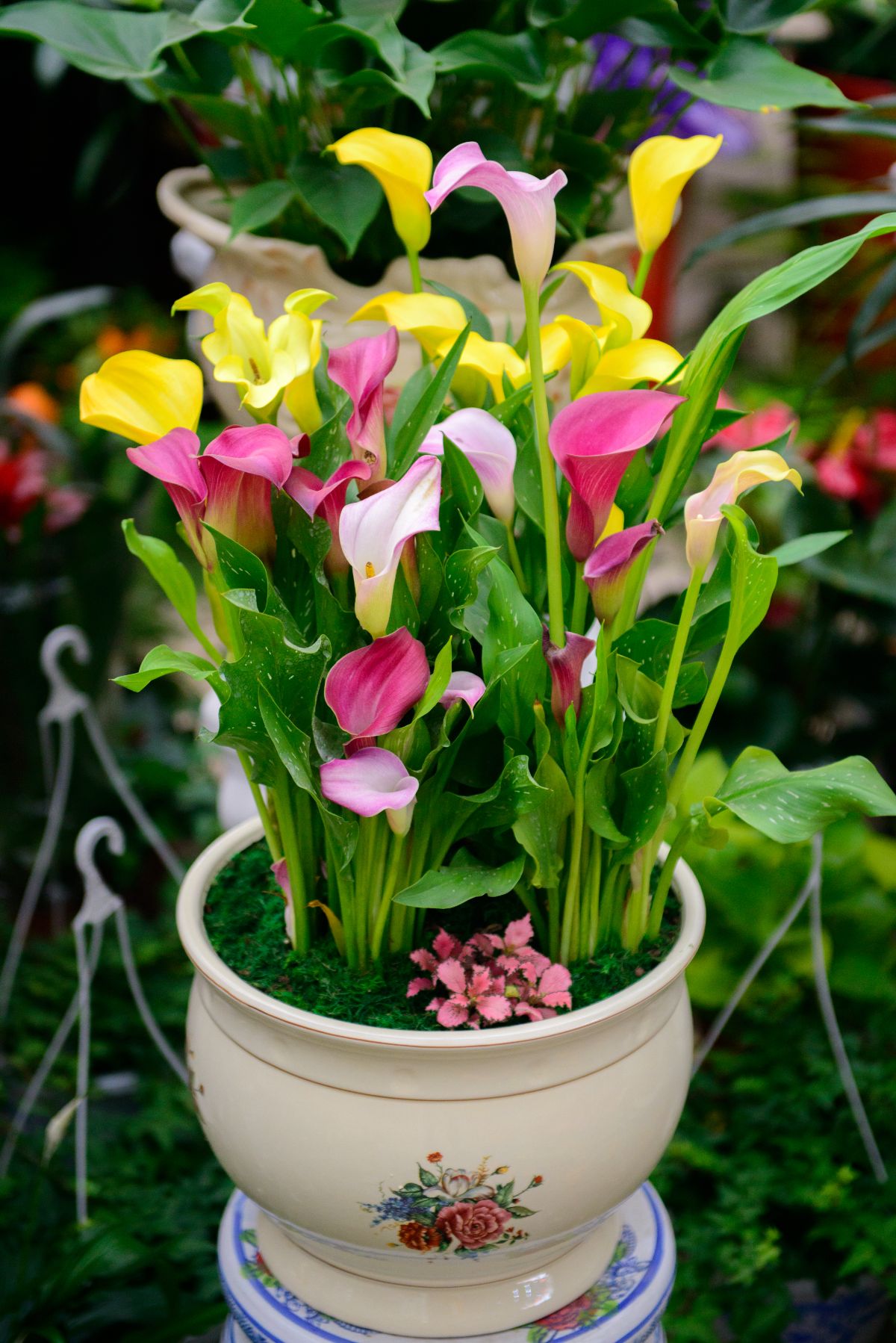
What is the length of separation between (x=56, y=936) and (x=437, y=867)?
0.70 meters

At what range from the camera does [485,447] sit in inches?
18.9

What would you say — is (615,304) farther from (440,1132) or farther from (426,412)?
(440,1132)

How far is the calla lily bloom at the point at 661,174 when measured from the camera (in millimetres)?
493

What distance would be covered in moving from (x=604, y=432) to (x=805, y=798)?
0.52 feet

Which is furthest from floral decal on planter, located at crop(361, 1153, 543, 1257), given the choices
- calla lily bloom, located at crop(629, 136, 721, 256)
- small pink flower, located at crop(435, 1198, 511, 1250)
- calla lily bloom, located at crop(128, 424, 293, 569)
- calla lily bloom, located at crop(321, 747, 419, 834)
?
calla lily bloom, located at crop(629, 136, 721, 256)

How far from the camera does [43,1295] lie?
679mm

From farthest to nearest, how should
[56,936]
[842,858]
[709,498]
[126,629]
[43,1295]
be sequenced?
1. [126,629]
2. [56,936]
3. [842,858]
4. [43,1295]
5. [709,498]

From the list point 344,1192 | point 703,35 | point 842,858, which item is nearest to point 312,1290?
point 344,1192

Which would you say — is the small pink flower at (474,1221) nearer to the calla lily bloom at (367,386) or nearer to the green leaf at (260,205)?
the calla lily bloom at (367,386)

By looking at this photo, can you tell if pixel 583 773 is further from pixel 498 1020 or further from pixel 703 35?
pixel 703 35

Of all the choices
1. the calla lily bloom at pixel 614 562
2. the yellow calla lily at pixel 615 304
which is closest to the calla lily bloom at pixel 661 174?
the yellow calla lily at pixel 615 304

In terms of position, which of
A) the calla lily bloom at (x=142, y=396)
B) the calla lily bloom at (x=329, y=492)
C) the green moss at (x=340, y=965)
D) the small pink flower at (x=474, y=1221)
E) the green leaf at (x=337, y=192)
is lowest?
the small pink flower at (x=474, y=1221)

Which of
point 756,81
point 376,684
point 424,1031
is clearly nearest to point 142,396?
point 376,684

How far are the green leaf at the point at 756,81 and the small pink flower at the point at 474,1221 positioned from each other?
53 cm
